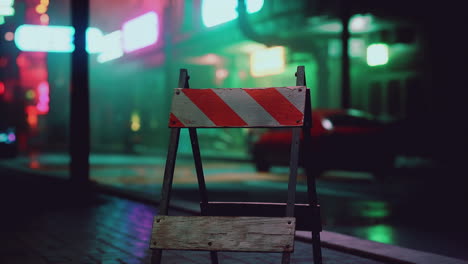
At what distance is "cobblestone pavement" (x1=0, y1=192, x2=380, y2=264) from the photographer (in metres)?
6.37

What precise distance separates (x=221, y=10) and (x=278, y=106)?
1156 inches

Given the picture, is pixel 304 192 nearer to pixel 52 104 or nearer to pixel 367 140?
pixel 367 140

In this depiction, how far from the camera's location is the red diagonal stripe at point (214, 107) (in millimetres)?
4270

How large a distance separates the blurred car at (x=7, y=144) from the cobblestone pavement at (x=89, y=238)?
1832cm

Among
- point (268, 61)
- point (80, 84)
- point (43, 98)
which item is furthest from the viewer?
point (43, 98)

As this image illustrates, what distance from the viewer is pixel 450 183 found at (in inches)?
627

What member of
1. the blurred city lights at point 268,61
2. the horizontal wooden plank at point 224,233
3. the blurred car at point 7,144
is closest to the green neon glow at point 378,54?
the blurred city lights at point 268,61

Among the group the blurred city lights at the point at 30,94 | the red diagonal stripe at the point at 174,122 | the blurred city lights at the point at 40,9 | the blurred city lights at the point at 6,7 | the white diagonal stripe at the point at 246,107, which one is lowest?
the red diagonal stripe at the point at 174,122

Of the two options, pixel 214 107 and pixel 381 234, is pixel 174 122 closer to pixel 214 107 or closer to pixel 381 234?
pixel 214 107

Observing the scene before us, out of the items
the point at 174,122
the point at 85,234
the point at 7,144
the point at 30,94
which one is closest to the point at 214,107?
the point at 174,122

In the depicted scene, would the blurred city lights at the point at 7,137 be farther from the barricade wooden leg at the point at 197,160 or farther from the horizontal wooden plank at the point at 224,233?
the horizontal wooden plank at the point at 224,233

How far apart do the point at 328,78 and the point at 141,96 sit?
72.8ft

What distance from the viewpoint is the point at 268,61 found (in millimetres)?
32469

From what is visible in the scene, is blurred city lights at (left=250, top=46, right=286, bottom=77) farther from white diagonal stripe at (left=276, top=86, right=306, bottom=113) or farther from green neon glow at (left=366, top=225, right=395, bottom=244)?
white diagonal stripe at (left=276, top=86, right=306, bottom=113)
